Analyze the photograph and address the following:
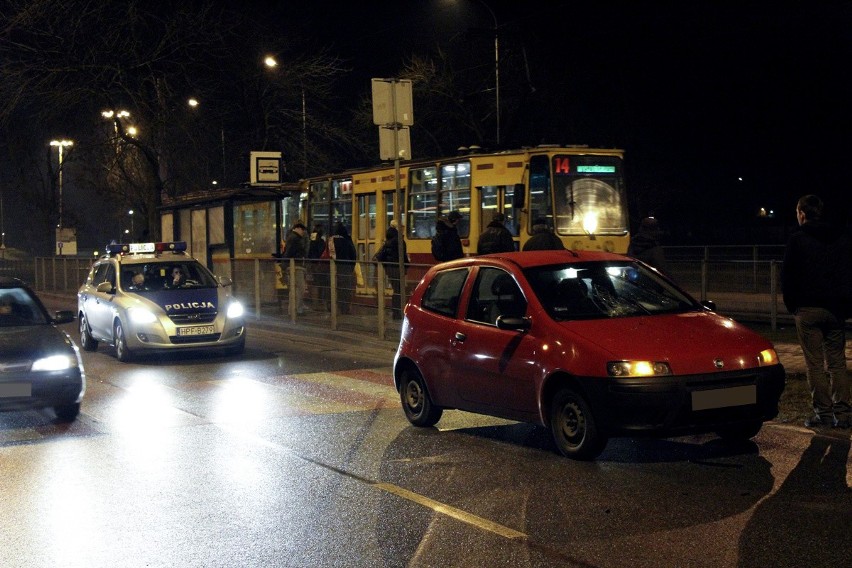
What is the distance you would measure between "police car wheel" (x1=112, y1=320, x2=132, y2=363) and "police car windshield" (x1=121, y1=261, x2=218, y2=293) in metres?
0.61

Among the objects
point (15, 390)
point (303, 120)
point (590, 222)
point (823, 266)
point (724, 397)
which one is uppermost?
point (303, 120)

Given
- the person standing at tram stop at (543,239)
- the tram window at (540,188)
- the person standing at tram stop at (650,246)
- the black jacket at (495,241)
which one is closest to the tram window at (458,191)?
the tram window at (540,188)

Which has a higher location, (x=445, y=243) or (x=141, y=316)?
(x=445, y=243)

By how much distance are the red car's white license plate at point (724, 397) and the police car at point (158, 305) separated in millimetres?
9979

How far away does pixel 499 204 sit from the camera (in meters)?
22.2

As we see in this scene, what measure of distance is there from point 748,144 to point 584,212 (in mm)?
26750

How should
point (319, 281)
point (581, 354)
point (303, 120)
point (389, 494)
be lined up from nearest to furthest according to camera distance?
point (389, 494) → point (581, 354) → point (319, 281) → point (303, 120)

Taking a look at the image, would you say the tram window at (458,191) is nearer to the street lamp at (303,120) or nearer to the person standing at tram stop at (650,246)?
the person standing at tram stop at (650,246)

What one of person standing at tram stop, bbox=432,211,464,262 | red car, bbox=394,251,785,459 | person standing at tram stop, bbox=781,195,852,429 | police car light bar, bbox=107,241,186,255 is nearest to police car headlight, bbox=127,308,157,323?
police car light bar, bbox=107,241,186,255

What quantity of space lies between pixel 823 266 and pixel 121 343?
1057 centimetres

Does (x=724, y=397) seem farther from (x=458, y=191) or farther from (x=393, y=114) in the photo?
(x=458, y=191)

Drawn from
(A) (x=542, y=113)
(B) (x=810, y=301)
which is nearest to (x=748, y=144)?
(A) (x=542, y=113)

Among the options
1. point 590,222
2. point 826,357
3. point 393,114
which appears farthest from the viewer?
point 590,222

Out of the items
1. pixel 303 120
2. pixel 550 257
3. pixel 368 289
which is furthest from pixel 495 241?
pixel 303 120
